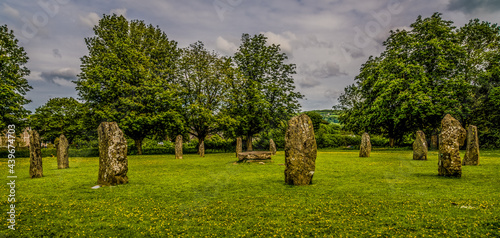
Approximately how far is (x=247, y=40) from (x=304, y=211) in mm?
33872

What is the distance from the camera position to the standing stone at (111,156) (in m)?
10.1

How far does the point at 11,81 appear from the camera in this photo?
27.6m

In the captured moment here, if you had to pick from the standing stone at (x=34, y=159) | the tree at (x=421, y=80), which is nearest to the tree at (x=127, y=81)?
the standing stone at (x=34, y=159)

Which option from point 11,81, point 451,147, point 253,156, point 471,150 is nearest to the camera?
point 451,147

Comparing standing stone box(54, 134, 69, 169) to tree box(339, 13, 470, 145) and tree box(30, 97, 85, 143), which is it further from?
tree box(30, 97, 85, 143)

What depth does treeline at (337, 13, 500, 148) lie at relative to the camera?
1123 inches

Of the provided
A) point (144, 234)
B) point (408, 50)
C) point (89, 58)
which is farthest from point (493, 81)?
point (89, 58)

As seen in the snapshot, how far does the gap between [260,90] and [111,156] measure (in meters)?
26.7

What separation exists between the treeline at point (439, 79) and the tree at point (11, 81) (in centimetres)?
3963

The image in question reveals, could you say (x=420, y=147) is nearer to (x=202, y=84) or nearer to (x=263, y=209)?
(x=263, y=209)

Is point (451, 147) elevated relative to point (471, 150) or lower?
elevated

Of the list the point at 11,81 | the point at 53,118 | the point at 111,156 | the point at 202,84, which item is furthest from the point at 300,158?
the point at 53,118

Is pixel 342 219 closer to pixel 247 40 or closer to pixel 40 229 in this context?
pixel 40 229

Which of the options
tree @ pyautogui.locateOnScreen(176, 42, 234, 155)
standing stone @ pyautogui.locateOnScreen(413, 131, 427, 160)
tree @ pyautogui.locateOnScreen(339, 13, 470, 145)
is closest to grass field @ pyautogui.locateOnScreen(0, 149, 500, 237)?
standing stone @ pyautogui.locateOnScreen(413, 131, 427, 160)
